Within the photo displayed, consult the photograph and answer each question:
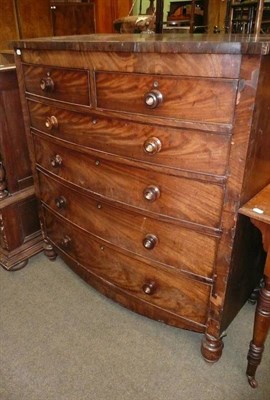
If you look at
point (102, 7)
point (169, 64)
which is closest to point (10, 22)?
point (102, 7)

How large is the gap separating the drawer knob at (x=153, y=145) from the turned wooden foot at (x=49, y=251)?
990 mm

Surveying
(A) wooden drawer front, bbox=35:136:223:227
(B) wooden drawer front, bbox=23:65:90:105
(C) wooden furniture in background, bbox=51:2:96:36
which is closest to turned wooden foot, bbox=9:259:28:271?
(A) wooden drawer front, bbox=35:136:223:227

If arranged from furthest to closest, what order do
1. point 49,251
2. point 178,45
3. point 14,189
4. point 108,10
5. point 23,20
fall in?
point 108,10 → point 23,20 → point 49,251 → point 14,189 → point 178,45

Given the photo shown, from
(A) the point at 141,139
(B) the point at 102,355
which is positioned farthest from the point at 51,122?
(B) the point at 102,355

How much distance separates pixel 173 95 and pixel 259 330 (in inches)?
30.7

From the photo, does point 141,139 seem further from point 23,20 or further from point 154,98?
point 23,20

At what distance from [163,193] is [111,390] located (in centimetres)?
73

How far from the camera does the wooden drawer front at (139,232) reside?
101cm

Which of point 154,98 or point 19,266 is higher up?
point 154,98

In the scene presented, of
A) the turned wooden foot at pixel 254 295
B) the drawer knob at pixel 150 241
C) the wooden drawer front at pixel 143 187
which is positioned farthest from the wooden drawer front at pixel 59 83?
the turned wooden foot at pixel 254 295

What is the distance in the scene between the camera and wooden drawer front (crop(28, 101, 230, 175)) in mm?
854

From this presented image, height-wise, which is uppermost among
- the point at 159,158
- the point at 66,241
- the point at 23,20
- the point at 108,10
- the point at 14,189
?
the point at 108,10

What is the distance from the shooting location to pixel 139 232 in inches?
44.6

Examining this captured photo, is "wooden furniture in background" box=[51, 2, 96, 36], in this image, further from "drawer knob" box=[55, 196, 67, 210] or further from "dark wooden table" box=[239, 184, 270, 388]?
"dark wooden table" box=[239, 184, 270, 388]
